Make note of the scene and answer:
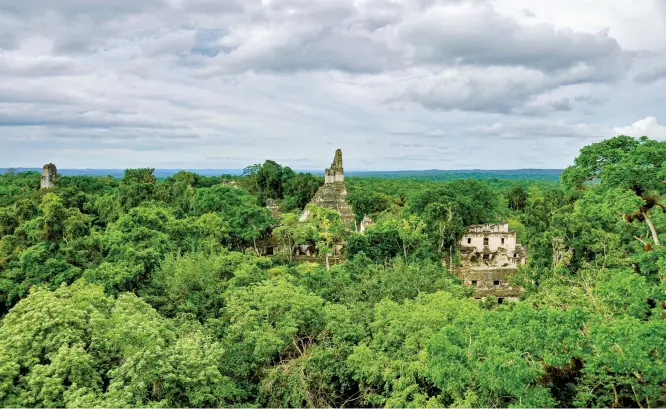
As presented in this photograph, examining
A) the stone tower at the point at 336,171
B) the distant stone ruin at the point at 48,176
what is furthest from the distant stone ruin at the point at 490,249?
the distant stone ruin at the point at 48,176

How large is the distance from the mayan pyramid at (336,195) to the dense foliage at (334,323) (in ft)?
41.0

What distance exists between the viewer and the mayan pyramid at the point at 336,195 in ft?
125

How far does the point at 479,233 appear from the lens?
3531 centimetres

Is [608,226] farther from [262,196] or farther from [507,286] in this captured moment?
[262,196]

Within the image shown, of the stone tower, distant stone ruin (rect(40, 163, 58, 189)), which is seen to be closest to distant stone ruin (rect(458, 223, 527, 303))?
the stone tower

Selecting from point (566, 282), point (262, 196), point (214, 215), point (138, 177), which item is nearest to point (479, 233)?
point (566, 282)

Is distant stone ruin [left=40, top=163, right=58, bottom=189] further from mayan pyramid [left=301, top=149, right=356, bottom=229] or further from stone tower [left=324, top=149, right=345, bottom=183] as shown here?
stone tower [left=324, top=149, right=345, bottom=183]

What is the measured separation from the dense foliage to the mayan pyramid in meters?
12.5

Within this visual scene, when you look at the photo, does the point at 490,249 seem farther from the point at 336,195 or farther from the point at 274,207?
the point at 274,207

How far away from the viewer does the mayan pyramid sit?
38.2 m

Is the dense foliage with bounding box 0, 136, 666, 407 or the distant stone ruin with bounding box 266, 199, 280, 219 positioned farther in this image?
the distant stone ruin with bounding box 266, 199, 280, 219

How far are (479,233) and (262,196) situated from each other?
26878 millimetres

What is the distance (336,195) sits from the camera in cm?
3881

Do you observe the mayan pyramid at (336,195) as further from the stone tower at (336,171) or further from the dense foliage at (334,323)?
the dense foliage at (334,323)
